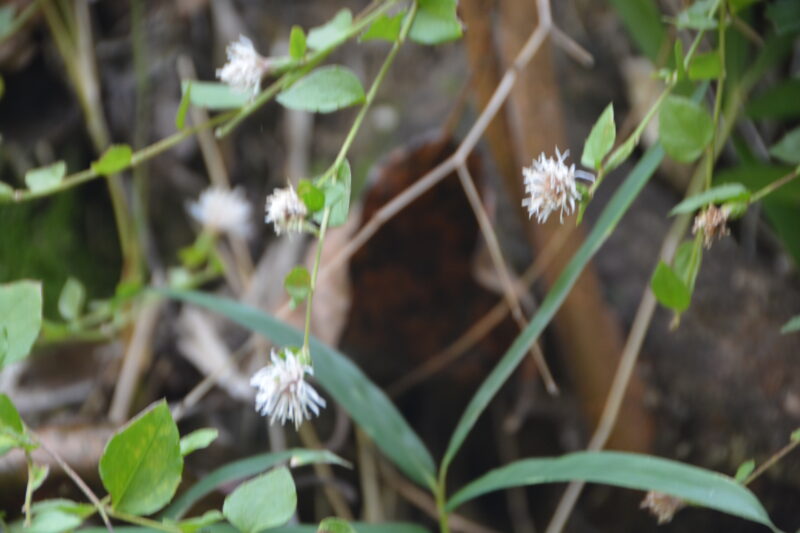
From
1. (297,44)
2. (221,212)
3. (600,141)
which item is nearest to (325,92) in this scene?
(297,44)

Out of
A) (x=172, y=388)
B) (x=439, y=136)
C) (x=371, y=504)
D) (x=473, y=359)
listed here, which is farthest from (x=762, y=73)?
(x=172, y=388)

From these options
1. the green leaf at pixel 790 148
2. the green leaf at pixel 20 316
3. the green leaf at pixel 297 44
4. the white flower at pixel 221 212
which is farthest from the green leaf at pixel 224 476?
the white flower at pixel 221 212

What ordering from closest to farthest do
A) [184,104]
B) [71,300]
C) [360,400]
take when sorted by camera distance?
[184,104] → [360,400] → [71,300]

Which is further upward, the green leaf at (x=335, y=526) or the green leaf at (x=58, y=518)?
the green leaf at (x=58, y=518)

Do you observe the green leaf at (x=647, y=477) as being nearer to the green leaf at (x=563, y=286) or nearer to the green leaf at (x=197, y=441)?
the green leaf at (x=563, y=286)

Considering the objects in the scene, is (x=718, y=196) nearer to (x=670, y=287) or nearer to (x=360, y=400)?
(x=670, y=287)

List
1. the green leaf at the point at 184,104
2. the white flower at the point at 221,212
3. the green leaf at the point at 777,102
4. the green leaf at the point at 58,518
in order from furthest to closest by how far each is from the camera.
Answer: the white flower at the point at 221,212 → the green leaf at the point at 777,102 → the green leaf at the point at 184,104 → the green leaf at the point at 58,518

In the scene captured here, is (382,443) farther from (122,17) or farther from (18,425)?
(122,17)

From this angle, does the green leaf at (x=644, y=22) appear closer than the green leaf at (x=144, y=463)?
No
